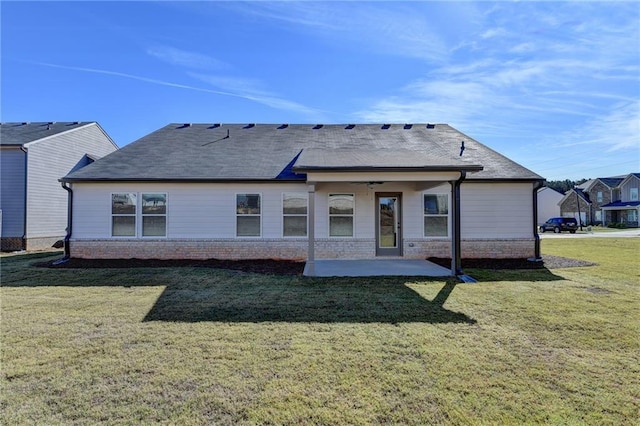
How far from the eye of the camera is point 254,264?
1102cm

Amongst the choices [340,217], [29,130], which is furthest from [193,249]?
[29,130]

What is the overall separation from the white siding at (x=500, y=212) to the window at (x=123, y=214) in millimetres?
12178

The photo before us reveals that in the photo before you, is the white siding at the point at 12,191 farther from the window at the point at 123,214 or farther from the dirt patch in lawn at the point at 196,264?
the window at the point at 123,214

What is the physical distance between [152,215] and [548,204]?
57312 millimetres

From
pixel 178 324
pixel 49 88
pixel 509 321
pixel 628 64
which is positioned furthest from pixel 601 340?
pixel 49 88

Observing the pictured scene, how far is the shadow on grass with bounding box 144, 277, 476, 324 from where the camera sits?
5.59 meters

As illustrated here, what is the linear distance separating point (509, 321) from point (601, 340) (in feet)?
3.82

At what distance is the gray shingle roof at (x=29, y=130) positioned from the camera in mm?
15784

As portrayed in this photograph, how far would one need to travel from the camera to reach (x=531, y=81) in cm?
1314

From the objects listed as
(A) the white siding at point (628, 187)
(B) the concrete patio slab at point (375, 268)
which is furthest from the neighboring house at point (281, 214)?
(A) the white siding at point (628, 187)

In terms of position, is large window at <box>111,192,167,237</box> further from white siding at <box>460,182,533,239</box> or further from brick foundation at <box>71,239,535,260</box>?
white siding at <box>460,182,533,239</box>

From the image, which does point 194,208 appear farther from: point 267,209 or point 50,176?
point 50,176

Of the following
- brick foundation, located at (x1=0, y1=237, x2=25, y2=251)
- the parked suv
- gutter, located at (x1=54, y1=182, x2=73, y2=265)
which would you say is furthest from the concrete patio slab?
the parked suv

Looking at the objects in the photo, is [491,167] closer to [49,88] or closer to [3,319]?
[3,319]
